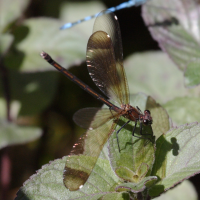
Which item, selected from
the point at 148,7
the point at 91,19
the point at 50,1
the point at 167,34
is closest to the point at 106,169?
the point at 167,34

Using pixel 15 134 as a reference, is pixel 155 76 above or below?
above

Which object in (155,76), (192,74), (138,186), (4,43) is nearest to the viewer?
(138,186)

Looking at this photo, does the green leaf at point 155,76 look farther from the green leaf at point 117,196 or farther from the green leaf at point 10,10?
the green leaf at point 117,196

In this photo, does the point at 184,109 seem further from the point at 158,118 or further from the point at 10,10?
the point at 10,10

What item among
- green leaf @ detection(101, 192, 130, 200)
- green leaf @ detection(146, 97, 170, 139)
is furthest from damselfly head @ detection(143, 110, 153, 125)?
green leaf @ detection(101, 192, 130, 200)

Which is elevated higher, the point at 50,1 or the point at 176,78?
the point at 50,1

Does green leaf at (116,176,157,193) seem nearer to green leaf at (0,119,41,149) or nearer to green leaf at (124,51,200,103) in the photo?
green leaf at (0,119,41,149)

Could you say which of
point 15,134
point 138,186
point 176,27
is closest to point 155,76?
point 176,27

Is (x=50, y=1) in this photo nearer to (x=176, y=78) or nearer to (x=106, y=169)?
(x=176, y=78)
